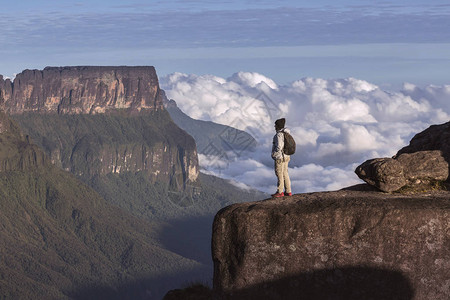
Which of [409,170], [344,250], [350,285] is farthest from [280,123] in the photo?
[350,285]

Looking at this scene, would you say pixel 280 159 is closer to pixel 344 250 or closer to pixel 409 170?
pixel 409 170

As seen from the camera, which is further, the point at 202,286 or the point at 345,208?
the point at 202,286

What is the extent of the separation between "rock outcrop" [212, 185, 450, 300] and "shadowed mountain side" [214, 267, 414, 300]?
0.12 ft

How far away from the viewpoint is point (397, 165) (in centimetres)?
3381

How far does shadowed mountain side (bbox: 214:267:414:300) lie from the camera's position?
100ft

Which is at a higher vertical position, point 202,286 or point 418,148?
point 418,148

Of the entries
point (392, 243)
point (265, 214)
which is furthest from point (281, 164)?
point (392, 243)

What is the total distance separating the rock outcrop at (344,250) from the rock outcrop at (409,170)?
6.59ft

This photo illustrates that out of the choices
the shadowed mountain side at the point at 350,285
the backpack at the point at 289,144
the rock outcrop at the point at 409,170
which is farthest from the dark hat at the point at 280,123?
the shadowed mountain side at the point at 350,285

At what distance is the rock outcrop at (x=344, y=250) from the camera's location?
30578 millimetres

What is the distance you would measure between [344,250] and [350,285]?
1304mm

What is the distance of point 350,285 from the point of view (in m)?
30.7

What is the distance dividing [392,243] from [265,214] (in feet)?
16.0

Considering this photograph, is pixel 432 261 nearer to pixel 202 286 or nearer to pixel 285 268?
pixel 285 268
